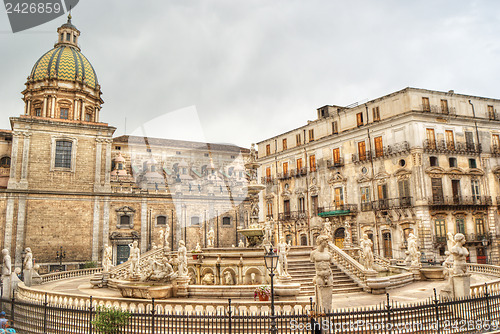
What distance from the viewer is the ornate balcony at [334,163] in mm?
35156

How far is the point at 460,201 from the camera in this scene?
1155 inches

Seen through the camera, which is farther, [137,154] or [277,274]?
[137,154]

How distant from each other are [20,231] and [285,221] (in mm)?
24884

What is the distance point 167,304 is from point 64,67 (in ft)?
121

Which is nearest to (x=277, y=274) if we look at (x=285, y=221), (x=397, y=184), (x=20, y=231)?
(x=397, y=184)

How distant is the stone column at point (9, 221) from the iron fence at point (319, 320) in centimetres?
2591

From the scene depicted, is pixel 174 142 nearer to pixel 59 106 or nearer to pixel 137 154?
pixel 137 154

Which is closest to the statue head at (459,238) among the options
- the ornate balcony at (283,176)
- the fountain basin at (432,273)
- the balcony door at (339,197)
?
the fountain basin at (432,273)

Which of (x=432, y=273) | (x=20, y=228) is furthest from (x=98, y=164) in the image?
(x=432, y=273)

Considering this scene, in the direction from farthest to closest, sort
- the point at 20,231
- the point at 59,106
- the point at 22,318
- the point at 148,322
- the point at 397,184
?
the point at 59,106 < the point at 20,231 < the point at 397,184 < the point at 22,318 < the point at 148,322

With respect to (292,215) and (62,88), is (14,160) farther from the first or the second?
(292,215)

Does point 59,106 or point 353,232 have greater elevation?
point 59,106

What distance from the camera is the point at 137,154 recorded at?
52656 millimetres

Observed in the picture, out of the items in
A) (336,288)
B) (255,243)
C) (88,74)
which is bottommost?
(336,288)
